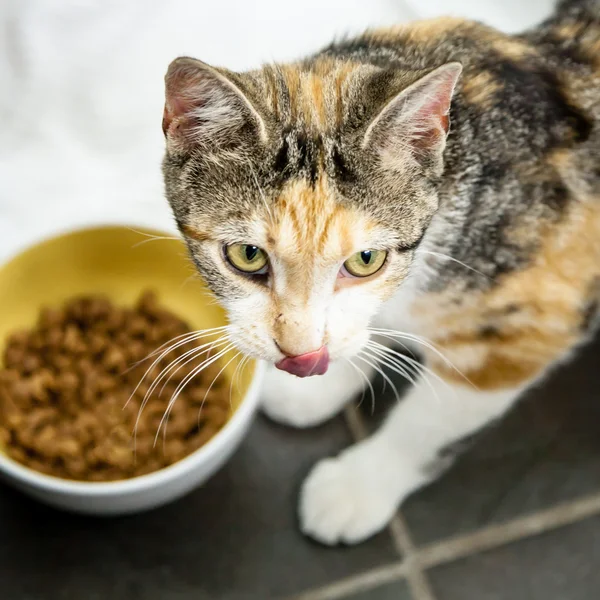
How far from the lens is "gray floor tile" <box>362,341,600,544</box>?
3.13 ft

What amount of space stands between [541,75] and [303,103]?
0.83 ft

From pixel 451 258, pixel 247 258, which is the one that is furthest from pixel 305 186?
pixel 451 258

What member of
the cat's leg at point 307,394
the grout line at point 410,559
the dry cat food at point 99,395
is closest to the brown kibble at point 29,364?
the dry cat food at point 99,395

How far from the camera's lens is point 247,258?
0.56 metres

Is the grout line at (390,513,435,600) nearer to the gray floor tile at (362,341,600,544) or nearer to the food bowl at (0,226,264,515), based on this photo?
the gray floor tile at (362,341,600,544)

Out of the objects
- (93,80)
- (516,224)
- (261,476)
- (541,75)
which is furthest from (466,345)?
(93,80)

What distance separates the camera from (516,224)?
0.65 metres

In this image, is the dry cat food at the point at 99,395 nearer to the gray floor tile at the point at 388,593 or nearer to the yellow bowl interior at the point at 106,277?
the yellow bowl interior at the point at 106,277

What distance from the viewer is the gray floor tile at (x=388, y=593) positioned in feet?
2.94

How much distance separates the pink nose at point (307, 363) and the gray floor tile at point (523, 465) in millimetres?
412

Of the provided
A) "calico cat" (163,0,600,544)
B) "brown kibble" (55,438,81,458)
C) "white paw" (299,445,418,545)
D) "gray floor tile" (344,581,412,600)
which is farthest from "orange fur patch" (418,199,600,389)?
"brown kibble" (55,438,81,458)

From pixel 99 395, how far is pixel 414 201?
53 centimetres

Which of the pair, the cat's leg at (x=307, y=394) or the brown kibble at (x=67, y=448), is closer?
the brown kibble at (x=67, y=448)

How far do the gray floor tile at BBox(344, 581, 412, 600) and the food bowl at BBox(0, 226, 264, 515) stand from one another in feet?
0.84
